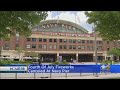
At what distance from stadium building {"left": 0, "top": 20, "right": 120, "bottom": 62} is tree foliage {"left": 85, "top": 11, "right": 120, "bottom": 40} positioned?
61034 mm

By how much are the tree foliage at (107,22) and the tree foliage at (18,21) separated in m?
6.42

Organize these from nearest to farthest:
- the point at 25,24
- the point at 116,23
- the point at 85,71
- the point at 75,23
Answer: the point at 25,24 < the point at 116,23 < the point at 85,71 < the point at 75,23

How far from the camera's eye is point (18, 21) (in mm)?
27250

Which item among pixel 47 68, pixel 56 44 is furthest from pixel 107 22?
pixel 56 44

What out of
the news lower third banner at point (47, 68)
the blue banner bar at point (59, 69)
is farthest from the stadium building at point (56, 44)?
the blue banner bar at point (59, 69)

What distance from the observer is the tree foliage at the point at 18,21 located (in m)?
26.0

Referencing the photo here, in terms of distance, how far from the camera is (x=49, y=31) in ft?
342

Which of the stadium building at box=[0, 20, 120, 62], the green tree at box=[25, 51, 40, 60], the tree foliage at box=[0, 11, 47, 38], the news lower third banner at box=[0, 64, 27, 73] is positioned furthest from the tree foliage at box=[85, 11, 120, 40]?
the stadium building at box=[0, 20, 120, 62]

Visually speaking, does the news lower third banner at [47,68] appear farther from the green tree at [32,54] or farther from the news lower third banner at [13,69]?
the green tree at [32,54]

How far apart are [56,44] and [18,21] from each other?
7358cm

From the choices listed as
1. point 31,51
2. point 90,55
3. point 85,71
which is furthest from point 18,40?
A: point 85,71
